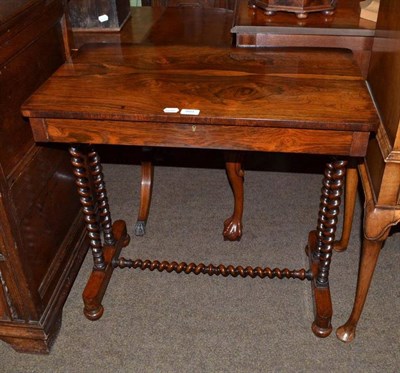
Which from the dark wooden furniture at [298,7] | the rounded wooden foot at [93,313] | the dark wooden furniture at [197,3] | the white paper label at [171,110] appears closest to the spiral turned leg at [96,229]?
the rounded wooden foot at [93,313]

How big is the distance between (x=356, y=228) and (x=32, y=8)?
1.55m

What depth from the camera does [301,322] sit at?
1.77m

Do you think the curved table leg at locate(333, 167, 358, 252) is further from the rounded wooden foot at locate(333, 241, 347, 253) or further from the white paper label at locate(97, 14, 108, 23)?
the white paper label at locate(97, 14, 108, 23)

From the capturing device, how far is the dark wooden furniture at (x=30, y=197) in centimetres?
137

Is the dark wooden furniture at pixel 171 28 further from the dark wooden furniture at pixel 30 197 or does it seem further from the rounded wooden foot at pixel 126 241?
the rounded wooden foot at pixel 126 241

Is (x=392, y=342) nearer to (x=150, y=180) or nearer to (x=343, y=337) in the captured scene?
(x=343, y=337)

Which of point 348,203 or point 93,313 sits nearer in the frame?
point 93,313

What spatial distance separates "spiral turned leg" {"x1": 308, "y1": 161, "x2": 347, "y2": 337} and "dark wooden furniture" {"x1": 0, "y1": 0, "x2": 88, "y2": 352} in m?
0.88

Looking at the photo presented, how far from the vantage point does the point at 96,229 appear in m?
1.76

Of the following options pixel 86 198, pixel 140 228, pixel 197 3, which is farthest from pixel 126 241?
pixel 197 3

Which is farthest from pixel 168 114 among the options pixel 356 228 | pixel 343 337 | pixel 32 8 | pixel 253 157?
pixel 253 157

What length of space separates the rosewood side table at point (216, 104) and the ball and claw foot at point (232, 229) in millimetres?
460

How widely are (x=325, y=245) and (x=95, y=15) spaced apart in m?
1.17

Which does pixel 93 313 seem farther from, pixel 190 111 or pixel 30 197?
pixel 190 111
